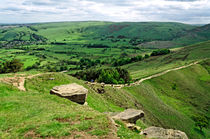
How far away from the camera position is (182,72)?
105 m

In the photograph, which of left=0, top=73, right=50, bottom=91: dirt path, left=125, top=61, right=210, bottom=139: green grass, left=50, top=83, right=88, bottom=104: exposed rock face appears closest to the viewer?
left=50, top=83, right=88, bottom=104: exposed rock face

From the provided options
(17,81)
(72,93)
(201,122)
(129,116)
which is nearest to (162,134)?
(129,116)

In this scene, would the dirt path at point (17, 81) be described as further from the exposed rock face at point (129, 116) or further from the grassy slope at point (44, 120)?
the exposed rock face at point (129, 116)

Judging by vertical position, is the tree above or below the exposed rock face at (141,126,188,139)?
below

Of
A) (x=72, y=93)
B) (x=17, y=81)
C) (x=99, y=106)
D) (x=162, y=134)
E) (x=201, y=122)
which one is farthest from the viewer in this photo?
(x=201, y=122)

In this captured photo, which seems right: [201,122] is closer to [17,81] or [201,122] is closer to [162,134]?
[162,134]

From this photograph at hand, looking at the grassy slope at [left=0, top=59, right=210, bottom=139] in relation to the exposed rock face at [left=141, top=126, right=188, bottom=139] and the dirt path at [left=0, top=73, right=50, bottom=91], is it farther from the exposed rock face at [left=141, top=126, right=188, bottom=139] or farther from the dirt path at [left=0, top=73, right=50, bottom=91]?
the exposed rock face at [left=141, top=126, right=188, bottom=139]

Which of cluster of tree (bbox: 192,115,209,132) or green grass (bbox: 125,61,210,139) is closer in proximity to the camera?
green grass (bbox: 125,61,210,139)

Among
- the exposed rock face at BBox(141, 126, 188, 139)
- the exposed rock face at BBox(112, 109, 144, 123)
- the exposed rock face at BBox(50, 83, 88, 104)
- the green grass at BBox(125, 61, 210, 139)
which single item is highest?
the exposed rock face at BBox(50, 83, 88, 104)

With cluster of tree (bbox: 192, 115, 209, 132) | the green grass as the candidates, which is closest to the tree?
cluster of tree (bbox: 192, 115, 209, 132)

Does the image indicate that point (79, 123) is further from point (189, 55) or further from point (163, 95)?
point (189, 55)

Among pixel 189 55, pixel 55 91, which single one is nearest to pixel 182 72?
pixel 189 55

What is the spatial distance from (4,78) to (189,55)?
163 metres


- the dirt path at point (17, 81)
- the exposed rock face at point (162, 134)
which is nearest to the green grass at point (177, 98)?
the exposed rock face at point (162, 134)
